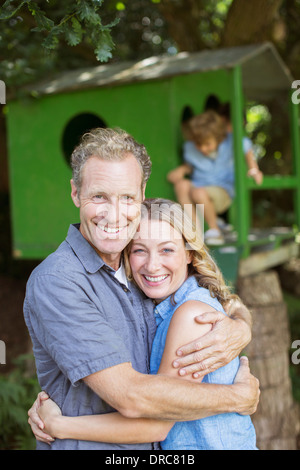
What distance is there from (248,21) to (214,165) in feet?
8.89

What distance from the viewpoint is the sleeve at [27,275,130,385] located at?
184 cm

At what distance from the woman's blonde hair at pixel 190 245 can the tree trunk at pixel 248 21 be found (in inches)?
211

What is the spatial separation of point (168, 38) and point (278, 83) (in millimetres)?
3582

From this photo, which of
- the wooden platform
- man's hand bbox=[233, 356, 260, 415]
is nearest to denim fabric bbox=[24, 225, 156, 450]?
man's hand bbox=[233, 356, 260, 415]

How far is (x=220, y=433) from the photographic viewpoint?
2119 mm

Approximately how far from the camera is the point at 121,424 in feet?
6.40

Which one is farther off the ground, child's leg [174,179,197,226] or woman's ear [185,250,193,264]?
child's leg [174,179,197,226]

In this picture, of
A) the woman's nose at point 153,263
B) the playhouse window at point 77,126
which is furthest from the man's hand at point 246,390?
the playhouse window at point 77,126

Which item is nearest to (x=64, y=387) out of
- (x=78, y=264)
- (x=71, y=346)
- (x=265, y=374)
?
(x=71, y=346)

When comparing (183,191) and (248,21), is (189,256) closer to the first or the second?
(183,191)

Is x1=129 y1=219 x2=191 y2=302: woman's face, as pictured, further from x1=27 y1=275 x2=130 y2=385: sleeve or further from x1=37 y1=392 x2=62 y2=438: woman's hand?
x1=37 y1=392 x2=62 y2=438: woman's hand

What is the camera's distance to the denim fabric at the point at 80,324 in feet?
6.09

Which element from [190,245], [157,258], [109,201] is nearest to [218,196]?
[190,245]

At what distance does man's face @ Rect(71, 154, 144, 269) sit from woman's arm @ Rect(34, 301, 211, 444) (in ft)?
1.33
